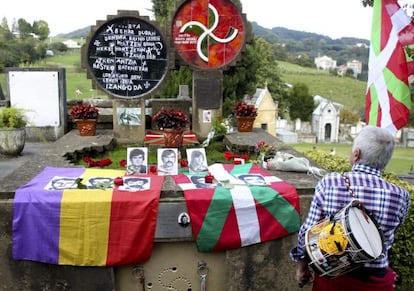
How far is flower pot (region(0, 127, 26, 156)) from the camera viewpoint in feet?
25.4

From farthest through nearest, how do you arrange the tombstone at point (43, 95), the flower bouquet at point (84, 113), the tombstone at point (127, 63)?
the tombstone at point (43, 95) → the flower bouquet at point (84, 113) → the tombstone at point (127, 63)

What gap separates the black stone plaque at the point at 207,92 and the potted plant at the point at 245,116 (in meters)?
0.46

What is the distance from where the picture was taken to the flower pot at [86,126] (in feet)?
26.6

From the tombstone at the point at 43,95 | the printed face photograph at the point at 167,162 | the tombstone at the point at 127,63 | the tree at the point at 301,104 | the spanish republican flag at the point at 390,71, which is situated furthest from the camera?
the tree at the point at 301,104

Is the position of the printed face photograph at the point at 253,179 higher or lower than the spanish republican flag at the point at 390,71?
lower

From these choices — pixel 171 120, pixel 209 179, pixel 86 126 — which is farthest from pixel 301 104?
pixel 209 179

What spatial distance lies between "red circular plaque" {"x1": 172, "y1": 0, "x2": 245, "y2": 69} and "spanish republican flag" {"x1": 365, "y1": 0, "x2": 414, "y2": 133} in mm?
3713

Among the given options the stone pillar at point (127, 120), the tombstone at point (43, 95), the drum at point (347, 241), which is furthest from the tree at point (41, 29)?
the drum at point (347, 241)

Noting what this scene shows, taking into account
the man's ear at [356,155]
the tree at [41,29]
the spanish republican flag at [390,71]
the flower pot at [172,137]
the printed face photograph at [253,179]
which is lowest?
the printed face photograph at [253,179]

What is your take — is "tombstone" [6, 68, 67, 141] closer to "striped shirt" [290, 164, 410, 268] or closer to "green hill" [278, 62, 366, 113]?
"striped shirt" [290, 164, 410, 268]

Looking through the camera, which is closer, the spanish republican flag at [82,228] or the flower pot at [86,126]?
the spanish republican flag at [82,228]

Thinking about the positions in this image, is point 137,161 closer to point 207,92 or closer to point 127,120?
point 127,120

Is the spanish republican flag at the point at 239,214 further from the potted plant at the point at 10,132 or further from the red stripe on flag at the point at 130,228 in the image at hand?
the potted plant at the point at 10,132

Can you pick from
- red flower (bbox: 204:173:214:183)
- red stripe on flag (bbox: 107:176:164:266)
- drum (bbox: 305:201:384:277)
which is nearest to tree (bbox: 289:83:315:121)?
red flower (bbox: 204:173:214:183)
